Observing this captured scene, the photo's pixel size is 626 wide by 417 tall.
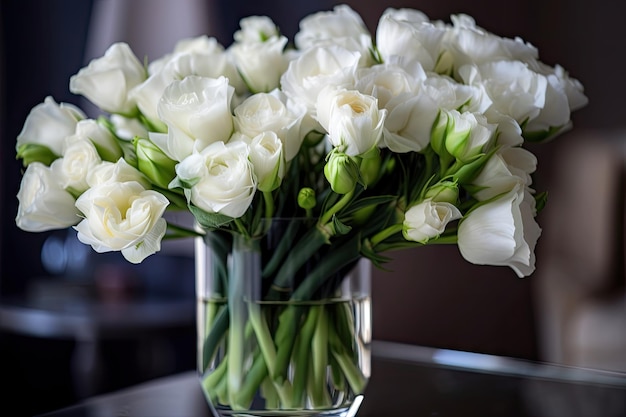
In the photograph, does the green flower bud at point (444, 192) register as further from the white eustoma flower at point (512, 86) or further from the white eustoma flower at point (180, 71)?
the white eustoma flower at point (180, 71)

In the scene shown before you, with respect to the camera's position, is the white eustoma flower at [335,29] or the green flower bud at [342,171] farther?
the white eustoma flower at [335,29]

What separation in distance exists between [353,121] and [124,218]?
0.64 ft

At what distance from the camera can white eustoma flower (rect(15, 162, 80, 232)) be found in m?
0.71

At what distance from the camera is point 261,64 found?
78cm

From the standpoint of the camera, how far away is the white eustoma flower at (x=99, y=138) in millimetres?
735

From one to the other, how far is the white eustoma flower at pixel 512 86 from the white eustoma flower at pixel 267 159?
0.19 m

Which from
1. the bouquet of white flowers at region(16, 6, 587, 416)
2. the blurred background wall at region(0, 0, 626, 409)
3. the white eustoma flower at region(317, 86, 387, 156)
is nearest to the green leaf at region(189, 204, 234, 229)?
the bouquet of white flowers at region(16, 6, 587, 416)

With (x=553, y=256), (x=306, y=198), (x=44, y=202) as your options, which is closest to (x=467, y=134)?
(x=306, y=198)

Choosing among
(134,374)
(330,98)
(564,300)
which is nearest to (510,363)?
(330,98)

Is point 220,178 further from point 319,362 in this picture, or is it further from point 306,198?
point 319,362

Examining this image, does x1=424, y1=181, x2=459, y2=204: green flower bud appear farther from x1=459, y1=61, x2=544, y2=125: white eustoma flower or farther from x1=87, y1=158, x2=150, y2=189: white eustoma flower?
x1=87, y1=158, x2=150, y2=189: white eustoma flower

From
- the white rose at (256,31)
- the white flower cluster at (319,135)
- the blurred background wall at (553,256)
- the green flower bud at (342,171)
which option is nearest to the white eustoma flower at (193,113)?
the white flower cluster at (319,135)

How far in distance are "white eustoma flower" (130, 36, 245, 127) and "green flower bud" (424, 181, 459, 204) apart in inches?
9.8

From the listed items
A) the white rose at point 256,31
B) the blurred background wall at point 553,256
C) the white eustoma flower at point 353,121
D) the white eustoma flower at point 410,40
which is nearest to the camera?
the white eustoma flower at point 353,121
